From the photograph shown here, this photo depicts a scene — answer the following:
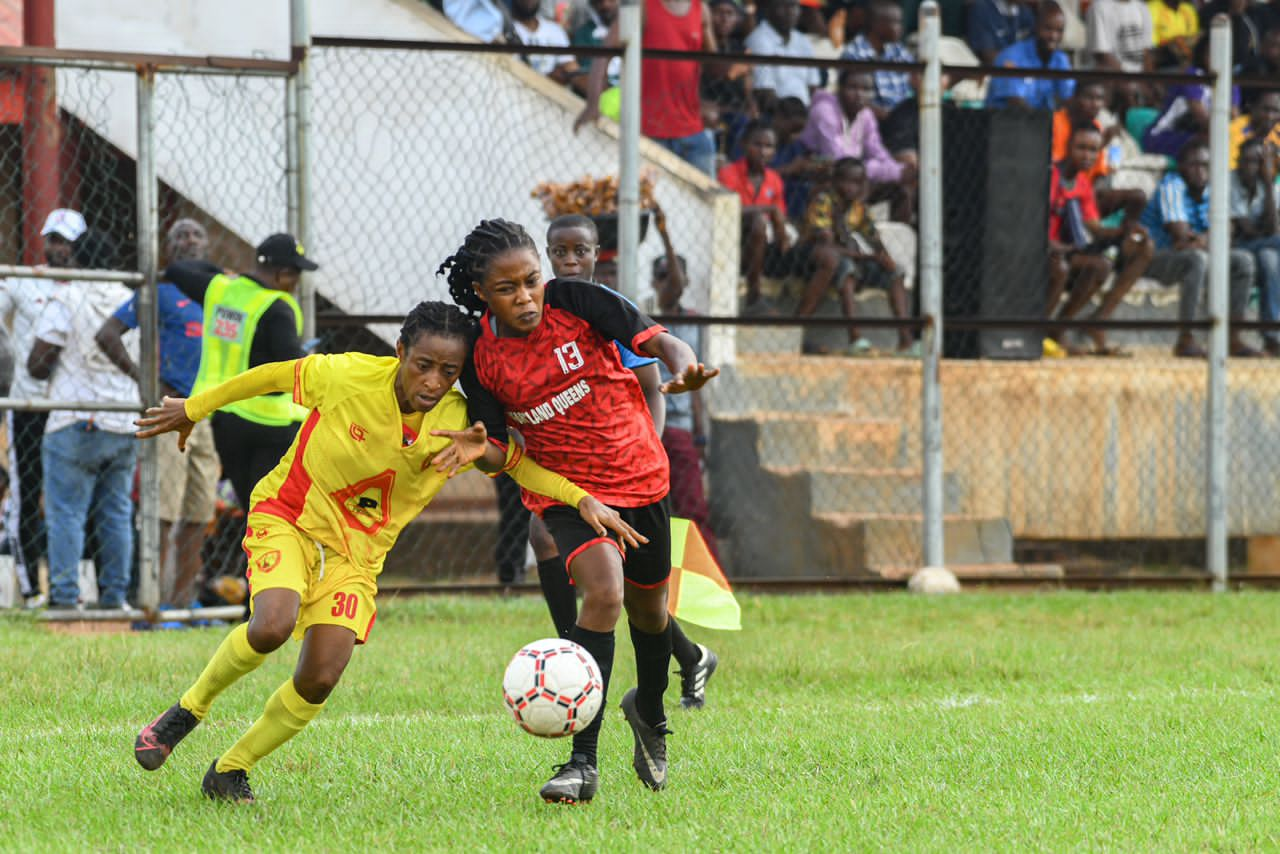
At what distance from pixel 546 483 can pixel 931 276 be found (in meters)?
6.69

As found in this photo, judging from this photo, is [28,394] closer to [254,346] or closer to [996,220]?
[254,346]

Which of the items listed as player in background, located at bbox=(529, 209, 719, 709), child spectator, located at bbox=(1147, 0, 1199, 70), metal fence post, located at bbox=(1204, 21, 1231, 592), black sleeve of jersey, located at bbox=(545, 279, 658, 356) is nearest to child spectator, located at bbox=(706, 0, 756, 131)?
metal fence post, located at bbox=(1204, 21, 1231, 592)

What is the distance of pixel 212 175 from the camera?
39.6 feet

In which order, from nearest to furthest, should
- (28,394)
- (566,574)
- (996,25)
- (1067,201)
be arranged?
1. (566,574)
2. (28,394)
3. (1067,201)
4. (996,25)

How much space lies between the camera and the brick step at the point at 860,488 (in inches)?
496

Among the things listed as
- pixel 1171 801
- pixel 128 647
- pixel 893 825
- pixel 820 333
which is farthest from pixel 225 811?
pixel 820 333

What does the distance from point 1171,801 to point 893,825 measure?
924 millimetres

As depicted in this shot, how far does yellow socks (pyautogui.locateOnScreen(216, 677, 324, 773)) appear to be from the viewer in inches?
213

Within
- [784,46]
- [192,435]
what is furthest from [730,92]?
[192,435]

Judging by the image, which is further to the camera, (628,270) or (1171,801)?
(628,270)

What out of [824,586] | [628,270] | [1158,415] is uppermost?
[628,270]

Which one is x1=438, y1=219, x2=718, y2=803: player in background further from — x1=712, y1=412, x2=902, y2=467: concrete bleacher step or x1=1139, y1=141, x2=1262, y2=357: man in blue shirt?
x1=1139, y1=141, x2=1262, y2=357: man in blue shirt

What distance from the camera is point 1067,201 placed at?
45.6 feet

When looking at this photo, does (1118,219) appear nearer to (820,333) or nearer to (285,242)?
(820,333)
